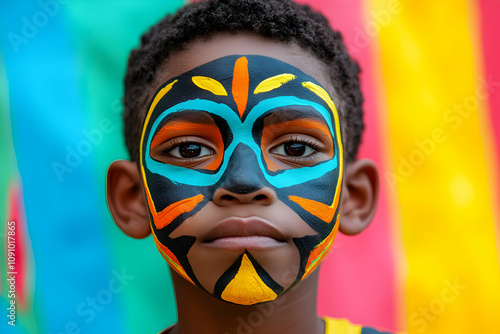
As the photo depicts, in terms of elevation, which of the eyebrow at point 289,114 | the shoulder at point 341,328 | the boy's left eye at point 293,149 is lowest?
the shoulder at point 341,328

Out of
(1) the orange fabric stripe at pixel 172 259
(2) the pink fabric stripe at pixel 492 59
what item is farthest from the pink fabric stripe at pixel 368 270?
(1) the orange fabric stripe at pixel 172 259

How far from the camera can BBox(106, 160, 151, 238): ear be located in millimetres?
2092

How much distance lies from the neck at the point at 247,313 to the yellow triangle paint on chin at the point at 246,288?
0.75ft

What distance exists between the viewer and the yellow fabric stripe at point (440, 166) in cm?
289

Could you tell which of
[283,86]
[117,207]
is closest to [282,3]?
[283,86]

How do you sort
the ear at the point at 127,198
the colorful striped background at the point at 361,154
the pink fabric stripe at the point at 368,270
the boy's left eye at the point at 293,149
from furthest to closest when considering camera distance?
the pink fabric stripe at the point at 368,270, the colorful striped background at the point at 361,154, the ear at the point at 127,198, the boy's left eye at the point at 293,149

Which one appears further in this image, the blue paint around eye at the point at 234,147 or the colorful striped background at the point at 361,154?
the colorful striped background at the point at 361,154

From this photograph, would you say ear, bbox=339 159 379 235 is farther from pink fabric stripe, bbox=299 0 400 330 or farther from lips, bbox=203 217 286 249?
pink fabric stripe, bbox=299 0 400 330

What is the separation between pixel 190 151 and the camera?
1.86 meters

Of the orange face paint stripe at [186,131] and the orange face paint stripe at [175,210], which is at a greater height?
the orange face paint stripe at [186,131]

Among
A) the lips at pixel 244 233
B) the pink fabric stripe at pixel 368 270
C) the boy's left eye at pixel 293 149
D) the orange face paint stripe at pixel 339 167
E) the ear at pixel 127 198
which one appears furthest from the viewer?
the pink fabric stripe at pixel 368 270

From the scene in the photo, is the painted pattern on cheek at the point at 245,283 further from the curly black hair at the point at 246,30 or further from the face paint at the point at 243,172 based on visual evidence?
the curly black hair at the point at 246,30

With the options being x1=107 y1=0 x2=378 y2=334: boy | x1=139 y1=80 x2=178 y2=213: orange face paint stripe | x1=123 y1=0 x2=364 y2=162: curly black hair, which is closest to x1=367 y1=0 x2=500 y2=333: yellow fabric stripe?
x1=123 y1=0 x2=364 y2=162: curly black hair

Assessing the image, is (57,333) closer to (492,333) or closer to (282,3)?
(282,3)
